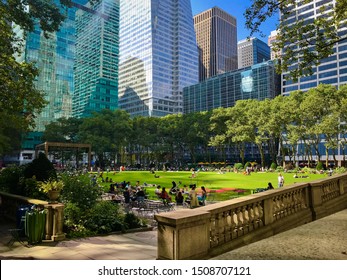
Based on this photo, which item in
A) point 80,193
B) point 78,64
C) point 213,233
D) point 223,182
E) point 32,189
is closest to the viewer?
point 213,233

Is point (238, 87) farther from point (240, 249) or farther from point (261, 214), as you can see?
point (240, 249)

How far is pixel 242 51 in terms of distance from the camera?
15600 centimetres

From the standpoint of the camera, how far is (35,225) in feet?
28.8

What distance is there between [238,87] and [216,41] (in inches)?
1146

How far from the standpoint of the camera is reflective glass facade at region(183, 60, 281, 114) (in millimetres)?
104125

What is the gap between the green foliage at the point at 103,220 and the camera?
1036cm

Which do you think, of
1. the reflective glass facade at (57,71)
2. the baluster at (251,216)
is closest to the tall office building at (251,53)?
the reflective glass facade at (57,71)

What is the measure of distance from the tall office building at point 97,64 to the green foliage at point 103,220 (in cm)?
11667

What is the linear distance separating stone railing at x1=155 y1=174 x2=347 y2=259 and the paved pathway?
0.93 ft

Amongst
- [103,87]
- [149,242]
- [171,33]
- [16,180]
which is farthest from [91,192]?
[171,33]

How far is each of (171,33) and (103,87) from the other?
Result: 67.0 metres

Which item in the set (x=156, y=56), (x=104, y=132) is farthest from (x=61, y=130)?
(x=156, y=56)

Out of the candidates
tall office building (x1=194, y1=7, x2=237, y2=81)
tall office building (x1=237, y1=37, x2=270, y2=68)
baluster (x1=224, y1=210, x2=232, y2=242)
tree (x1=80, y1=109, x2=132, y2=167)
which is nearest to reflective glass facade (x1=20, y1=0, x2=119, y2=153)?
tree (x1=80, y1=109, x2=132, y2=167)

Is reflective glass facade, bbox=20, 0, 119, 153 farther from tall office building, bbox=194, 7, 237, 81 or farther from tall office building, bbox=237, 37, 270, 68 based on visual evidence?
tall office building, bbox=237, 37, 270, 68
